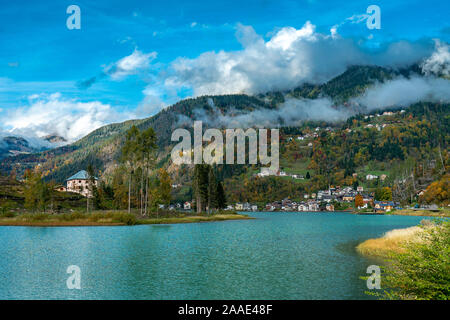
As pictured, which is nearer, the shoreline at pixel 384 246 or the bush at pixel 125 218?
the shoreline at pixel 384 246

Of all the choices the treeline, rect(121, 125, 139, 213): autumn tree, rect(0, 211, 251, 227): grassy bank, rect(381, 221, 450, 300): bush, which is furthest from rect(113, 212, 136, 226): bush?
rect(381, 221, 450, 300): bush

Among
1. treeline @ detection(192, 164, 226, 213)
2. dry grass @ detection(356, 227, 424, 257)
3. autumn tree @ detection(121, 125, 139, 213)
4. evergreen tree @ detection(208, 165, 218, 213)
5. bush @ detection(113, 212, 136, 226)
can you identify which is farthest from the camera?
evergreen tree @ detection(208, 165, 218, 213)

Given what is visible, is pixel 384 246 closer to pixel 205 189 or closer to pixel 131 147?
pixel 131 147

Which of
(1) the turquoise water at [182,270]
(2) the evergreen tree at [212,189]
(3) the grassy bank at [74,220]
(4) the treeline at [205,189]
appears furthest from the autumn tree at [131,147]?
(1) the turquoise water at [182,270]

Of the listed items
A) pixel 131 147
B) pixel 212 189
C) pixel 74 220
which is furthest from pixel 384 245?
pixel 212 189

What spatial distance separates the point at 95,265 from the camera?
41.5m

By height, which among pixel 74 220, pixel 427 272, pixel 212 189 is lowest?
pixel 74 220

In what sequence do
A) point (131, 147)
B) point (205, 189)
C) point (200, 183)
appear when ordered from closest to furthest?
1. point (131, 147)
2. point (200, 183)
3. point (205, 189)

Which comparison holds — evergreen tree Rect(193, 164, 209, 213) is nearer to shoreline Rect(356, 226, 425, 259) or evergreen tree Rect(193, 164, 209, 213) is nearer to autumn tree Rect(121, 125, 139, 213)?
autumn tree Rect(121, 125, 139, 213)

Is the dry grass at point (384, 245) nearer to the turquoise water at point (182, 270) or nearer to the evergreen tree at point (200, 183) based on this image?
the turquoise water at point (182, 270)

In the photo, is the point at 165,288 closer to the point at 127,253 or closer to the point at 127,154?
the point at 127,253

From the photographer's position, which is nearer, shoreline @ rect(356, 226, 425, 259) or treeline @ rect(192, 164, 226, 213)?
shoreline @ rect(356, 226, 425, 259)
